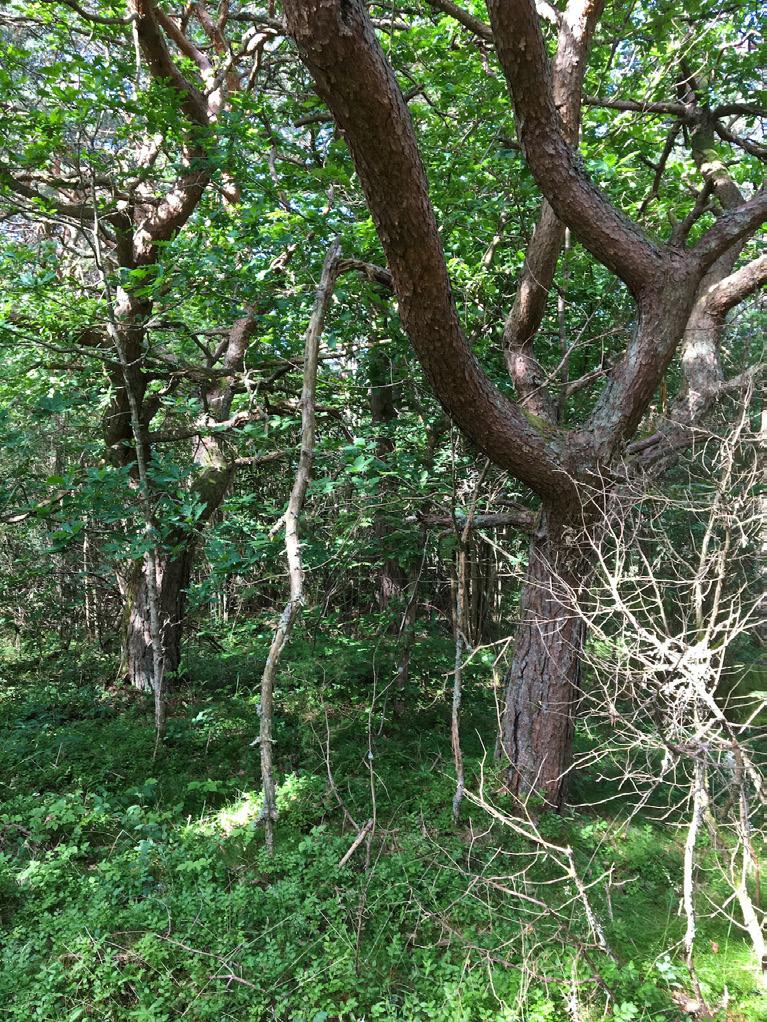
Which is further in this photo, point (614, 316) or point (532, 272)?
point (614, 316)

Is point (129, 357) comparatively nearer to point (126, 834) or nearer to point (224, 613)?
point (126, 834)

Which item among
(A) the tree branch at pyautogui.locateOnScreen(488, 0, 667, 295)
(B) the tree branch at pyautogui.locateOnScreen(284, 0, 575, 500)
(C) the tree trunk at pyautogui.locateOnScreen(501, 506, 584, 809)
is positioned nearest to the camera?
(B) the tree branch at pyautogui.locateOnScreen(284, 0, 575, 500)

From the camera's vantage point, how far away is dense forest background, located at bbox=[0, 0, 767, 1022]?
9.27ft

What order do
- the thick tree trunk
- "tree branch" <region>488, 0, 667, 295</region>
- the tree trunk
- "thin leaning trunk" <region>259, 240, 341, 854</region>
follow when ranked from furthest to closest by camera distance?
the thick tree trunk
the tree trunk
"tree branch" <region>488, 0, 667, 295</region>
"thin leaning trunk" <region>259, 240, 341, 854</region>

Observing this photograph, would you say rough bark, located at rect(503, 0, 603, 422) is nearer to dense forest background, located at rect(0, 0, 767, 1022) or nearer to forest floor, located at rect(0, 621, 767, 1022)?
dense forest background, located at rect(0, 0, 767, 1022)

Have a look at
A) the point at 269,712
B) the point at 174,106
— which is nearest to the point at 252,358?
the point at 174,106

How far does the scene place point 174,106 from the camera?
438 cm

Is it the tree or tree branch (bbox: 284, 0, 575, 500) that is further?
the tree

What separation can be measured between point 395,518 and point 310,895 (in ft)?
8.28

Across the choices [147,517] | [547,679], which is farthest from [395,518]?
[147,517]

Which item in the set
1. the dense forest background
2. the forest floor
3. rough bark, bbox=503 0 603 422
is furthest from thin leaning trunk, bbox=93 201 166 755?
rough bark, bbox=503 0 603 422

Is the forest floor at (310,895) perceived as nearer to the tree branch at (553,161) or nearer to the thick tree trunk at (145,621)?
the thick tree trunk at (145,621)

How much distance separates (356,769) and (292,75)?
22.7 ft

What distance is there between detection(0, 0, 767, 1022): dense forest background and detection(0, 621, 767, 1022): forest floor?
26 mm
